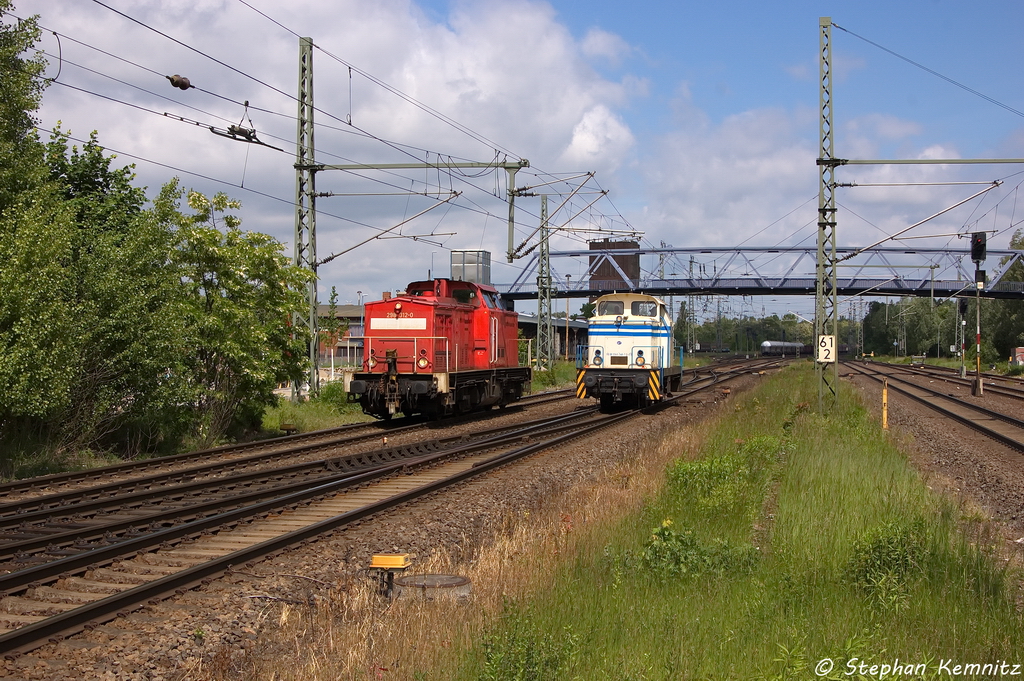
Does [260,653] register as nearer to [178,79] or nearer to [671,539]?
[671,539]

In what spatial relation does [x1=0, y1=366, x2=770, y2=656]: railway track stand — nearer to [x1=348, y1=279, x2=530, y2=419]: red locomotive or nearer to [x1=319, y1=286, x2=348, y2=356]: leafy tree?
[x1=348, y1=279, x2=530, y2=419]: red locomotive

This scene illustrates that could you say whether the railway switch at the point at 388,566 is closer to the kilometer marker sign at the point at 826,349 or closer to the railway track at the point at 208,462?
the railway track at the point at 208,462

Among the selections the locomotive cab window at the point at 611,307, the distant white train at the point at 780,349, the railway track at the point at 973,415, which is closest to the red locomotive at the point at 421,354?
the locomotive cab window at the point at 611,307

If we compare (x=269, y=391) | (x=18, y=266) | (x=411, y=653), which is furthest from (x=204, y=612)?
(x=269, y=391)

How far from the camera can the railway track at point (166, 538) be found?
6.89 m

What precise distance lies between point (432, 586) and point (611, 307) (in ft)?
62.8

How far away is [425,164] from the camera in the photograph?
2583 centimetres

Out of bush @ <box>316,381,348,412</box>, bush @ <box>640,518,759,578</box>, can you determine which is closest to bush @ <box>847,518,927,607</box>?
bush @ <box>640,518,759,578</box>

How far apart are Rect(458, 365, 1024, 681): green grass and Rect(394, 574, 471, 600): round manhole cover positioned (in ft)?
2.72

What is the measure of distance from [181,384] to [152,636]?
37.4 feet

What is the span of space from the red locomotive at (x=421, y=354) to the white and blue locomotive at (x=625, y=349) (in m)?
3.53

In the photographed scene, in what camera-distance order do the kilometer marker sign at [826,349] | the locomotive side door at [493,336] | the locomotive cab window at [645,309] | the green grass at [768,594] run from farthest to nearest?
the locomotive cab window at [645,309], the locomotive side door at [493,336], the kilometer marker sign at [826,349], the green grass at [768,594]

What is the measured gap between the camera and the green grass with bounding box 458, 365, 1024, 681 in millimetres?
5129

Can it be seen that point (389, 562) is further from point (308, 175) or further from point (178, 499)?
point (308, 175)
